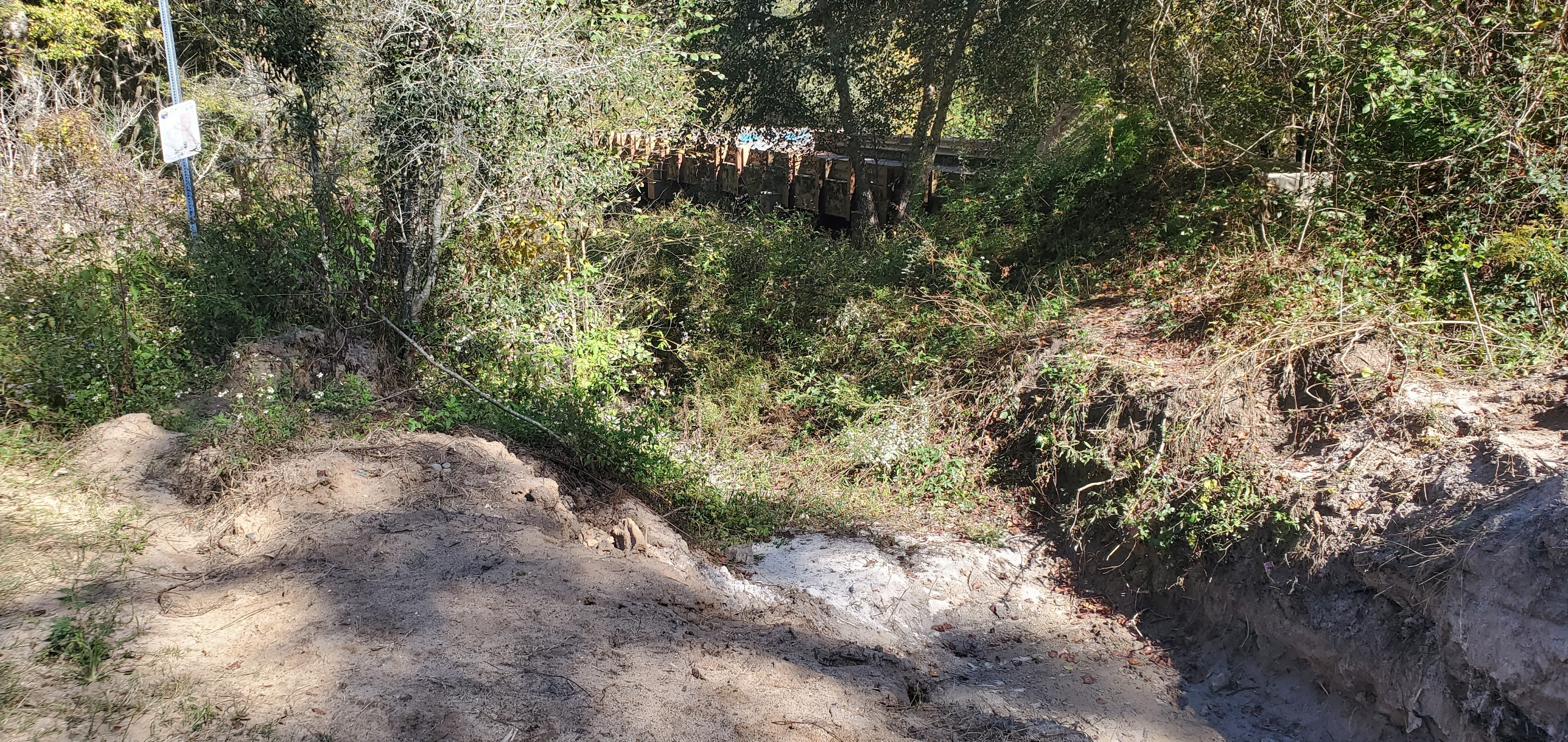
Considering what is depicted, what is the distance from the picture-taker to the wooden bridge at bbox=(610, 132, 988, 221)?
1111 centimetres

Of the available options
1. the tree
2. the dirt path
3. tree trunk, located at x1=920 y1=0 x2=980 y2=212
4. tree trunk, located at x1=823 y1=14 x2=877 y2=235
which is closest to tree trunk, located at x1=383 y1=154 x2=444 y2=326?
the tree

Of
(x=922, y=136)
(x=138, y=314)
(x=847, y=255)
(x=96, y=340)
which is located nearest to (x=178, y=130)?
(x=138, y=314)

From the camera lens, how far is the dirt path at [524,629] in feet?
10.4

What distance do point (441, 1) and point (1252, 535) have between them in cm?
675

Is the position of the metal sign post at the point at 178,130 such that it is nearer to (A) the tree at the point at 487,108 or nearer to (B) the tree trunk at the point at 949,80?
(A) the tree at the point at 487,108

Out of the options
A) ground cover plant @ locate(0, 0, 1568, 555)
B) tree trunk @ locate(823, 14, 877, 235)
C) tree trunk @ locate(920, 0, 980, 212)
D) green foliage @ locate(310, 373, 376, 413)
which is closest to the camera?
green foliage @ locate(310, 373, 376, 413)

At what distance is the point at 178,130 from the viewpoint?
22.9ft

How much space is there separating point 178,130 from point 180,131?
0.7 inches

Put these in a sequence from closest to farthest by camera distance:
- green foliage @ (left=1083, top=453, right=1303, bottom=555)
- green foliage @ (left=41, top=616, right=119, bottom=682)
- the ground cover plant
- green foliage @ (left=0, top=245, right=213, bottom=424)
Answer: green foliage @ (left=41, top=616, right=119, bottom=682), green foliage @ (left=0, top=245, right=213, bottom=424), green foliage @ (left=1083, top=453, right=1303, bottom=555), the ground cover plant

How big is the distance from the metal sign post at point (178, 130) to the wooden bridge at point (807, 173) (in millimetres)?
4558

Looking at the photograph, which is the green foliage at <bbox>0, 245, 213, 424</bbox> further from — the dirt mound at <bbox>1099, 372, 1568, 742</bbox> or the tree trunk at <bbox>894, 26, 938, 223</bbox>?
the tree trunk at <bbox>894, 26, 938, 223</bbox>

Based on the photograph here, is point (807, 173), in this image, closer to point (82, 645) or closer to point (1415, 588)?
point (1415, 588)

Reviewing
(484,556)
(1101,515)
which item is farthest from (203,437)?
(1101,515)

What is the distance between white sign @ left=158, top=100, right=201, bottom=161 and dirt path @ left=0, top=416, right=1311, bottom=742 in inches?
124
